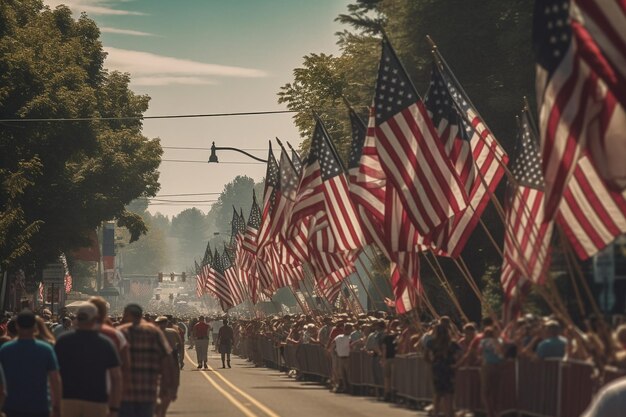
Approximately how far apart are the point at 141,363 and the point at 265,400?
565 inches

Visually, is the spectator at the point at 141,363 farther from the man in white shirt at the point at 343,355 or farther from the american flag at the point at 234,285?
the american flag at the point at 234,285

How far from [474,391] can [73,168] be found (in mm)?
39925

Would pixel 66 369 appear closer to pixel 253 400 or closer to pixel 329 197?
pixel 253 400

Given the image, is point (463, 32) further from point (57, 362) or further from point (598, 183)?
point (57, 362)

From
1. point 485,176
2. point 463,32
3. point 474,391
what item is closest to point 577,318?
point 463,32

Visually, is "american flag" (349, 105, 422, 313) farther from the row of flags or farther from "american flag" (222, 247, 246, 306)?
"american flag" (222, 247, 246, 306)

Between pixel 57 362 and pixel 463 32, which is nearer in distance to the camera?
pixel 57 362

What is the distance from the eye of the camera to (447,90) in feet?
90.0

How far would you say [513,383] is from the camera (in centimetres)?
2348

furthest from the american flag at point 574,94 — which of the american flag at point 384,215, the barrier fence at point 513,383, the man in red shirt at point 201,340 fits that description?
the man in red shirt at point 201,340

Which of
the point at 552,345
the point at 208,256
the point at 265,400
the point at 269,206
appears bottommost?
the point at 265,400

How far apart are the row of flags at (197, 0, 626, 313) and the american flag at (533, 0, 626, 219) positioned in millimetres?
13

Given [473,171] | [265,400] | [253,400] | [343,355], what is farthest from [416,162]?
[343,355]

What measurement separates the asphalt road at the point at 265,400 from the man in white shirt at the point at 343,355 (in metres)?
0.49
